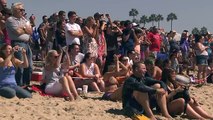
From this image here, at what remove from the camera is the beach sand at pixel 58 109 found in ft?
23.0

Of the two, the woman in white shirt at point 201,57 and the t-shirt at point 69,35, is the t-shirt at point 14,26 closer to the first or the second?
the t-shirt at point 69,35

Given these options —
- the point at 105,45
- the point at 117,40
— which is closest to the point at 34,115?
the point at 105,45

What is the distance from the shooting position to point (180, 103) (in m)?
8.12

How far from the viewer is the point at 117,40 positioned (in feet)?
40.2

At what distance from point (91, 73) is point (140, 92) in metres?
2.57

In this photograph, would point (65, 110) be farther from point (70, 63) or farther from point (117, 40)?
point (117, 40)

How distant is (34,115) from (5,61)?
160 cm

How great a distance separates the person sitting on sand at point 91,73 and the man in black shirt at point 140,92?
2151mm

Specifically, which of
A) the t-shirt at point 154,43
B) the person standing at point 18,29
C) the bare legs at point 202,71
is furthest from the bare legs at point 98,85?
the bare legs at point 202,71

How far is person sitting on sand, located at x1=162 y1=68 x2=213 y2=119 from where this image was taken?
8102mm

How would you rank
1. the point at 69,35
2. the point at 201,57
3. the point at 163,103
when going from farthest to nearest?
the point at 201,57, the point at 69,35, the point at 163,103

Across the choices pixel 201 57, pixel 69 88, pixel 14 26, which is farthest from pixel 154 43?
pixel 14 26

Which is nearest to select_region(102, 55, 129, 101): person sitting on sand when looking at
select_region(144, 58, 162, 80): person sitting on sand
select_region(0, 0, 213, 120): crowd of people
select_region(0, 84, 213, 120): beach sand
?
select_region(0, 0, 213, 120): crowd of people

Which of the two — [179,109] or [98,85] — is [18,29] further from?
[179,109]
